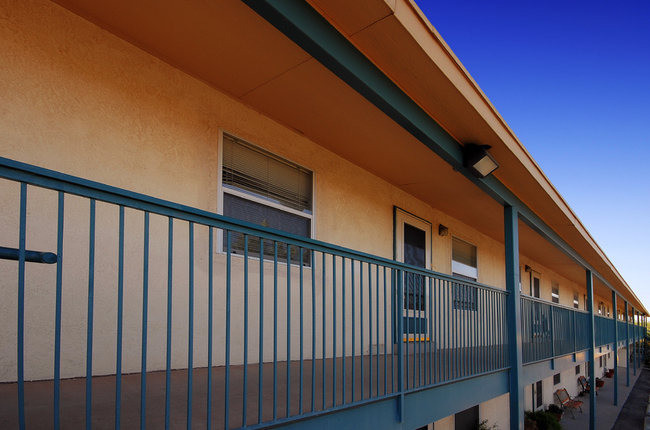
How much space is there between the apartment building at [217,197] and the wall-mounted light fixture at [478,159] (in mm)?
22

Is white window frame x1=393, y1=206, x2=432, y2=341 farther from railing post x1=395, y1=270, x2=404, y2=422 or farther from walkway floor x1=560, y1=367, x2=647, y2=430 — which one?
walkway floor x1=560, y1=367, x2=647, y2=430

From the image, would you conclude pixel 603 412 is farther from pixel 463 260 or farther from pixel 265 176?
pixel 265 176

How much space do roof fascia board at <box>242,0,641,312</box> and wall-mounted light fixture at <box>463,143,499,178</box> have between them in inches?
3.0

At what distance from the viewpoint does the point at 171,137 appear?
3672 millimetres

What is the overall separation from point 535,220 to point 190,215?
6.41m

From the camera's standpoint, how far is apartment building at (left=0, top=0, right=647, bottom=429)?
7.56 feet

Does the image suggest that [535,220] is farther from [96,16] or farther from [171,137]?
[96,16]

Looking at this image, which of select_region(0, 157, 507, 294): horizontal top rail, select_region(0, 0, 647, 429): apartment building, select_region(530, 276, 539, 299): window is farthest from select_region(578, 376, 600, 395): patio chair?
select_region(0, 157, 507, 294): horizontal top rail

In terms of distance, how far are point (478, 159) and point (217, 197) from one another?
260cm

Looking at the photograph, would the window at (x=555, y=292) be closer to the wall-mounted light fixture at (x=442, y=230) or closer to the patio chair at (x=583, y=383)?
the patio chair at (x=583, y=383)

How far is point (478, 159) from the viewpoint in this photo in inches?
179

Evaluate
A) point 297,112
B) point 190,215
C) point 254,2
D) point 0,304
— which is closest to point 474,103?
point 297,112

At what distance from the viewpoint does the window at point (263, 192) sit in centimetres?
416

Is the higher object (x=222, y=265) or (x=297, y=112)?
(x=297, y=112)
